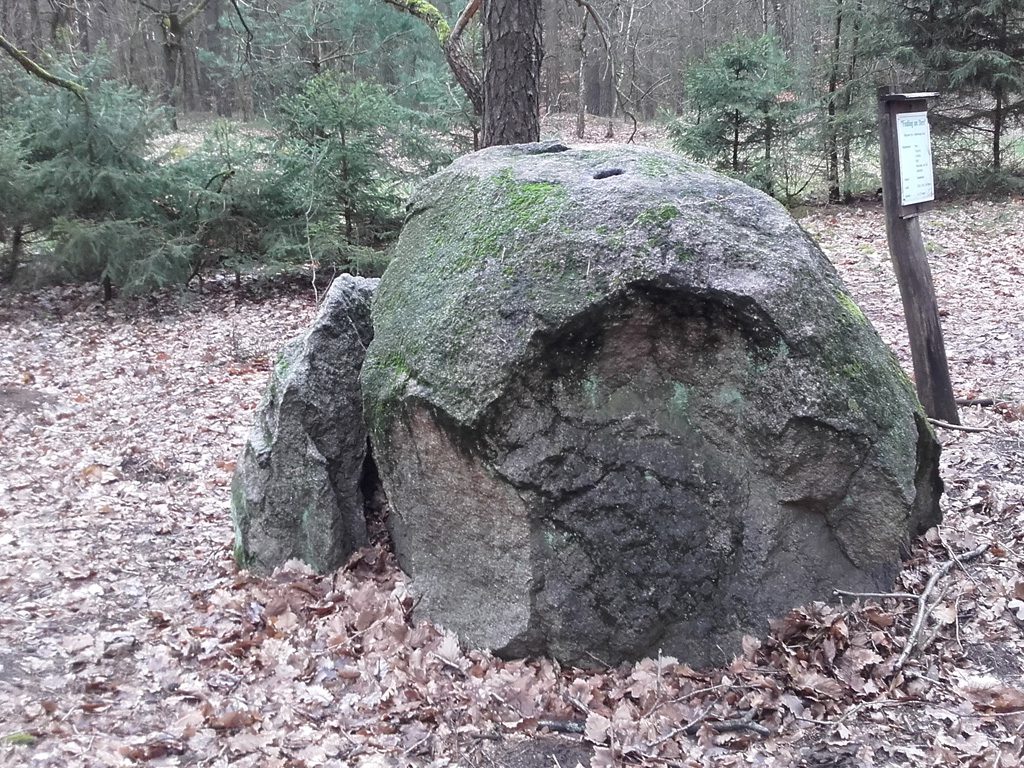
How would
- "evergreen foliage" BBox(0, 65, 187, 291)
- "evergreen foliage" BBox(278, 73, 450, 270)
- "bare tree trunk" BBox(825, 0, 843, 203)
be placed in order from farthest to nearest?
"bare tree trunk" BBox(825, 0, 843, 203)
"evergreen foliage" BBox(278, 73, 450, 270)
"evergreen foliage" BBox(0, 65, 187, 291)

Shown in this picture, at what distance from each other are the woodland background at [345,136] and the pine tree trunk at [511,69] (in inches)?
51.1

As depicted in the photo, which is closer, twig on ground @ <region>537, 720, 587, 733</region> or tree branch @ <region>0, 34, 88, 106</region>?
twig on ground @ <region>537, 720, 587, 733</region>

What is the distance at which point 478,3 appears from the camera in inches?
357

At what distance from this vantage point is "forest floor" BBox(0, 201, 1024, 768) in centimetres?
340

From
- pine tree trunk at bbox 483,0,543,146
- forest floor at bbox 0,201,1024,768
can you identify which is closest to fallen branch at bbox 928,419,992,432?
forest floor at bbox 0,201,1024,768

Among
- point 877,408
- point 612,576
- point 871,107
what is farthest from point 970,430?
point 871,107

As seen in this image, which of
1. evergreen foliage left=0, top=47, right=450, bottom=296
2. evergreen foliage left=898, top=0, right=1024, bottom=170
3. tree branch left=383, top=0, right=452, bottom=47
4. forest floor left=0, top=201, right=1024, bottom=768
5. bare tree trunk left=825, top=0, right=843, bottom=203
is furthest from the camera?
bare tree trunk left=825, top=0, right=843, bottom=203

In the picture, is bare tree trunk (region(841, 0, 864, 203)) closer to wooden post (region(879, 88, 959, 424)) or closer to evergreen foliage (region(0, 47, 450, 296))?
evergreen foliage (region(0, 47, 450, 296))

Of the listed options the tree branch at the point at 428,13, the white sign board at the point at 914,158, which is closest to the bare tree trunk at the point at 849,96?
the tree branch at the point at 428,13

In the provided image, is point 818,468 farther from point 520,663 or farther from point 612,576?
point 520,663

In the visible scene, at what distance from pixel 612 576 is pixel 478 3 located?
735 centimetres

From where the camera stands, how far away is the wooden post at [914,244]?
509 centimetres

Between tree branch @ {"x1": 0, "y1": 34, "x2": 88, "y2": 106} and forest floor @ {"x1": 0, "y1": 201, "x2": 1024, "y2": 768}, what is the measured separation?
5.65 m

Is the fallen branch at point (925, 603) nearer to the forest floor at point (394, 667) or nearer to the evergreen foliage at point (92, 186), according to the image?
the forest floor at point (394, 667)
